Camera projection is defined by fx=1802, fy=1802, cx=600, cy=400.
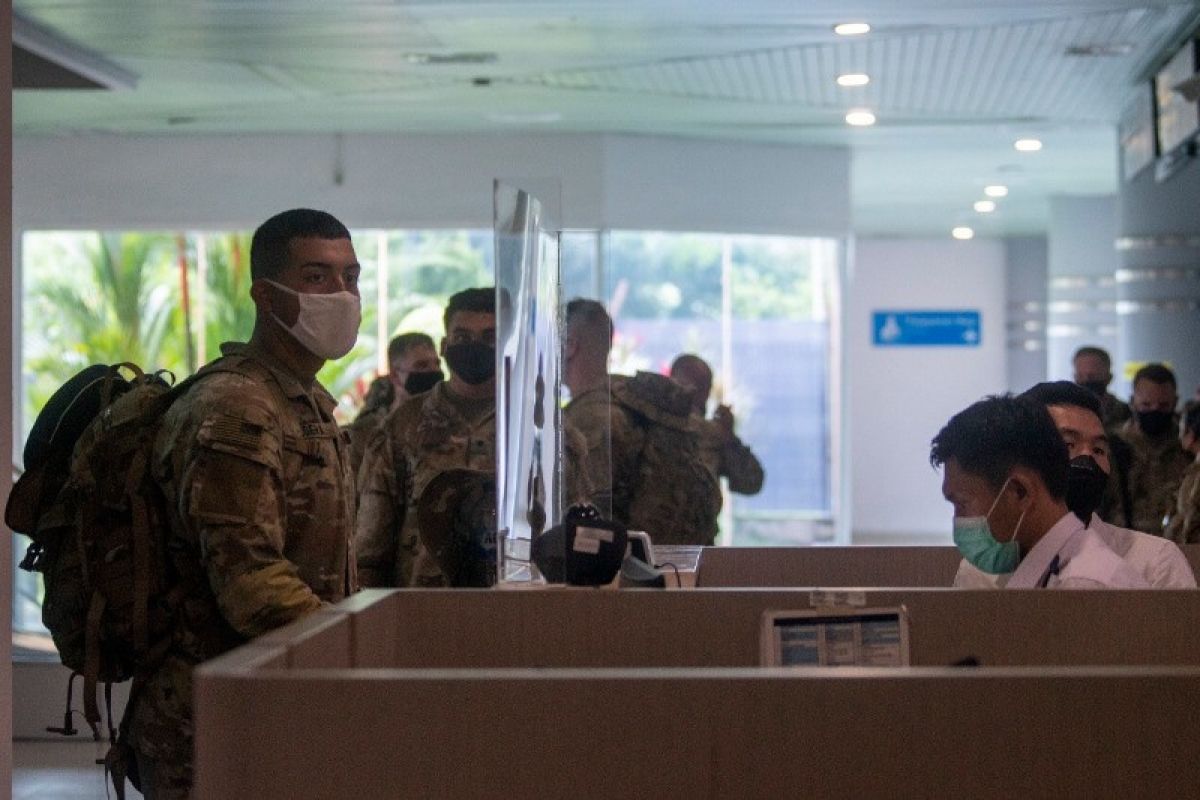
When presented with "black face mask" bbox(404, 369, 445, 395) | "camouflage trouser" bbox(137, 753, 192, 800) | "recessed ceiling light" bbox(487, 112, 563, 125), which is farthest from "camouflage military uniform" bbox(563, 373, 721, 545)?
"recessed ceiling light" bbox(487, 112, 563, 125)

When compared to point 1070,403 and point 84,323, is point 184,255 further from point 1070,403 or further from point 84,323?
point 1070,403

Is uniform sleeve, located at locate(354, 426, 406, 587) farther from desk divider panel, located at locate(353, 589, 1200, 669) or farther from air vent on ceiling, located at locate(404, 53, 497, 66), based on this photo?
air vent on ceiling, located at locate(404, 53, 497, 66)

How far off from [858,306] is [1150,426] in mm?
13704

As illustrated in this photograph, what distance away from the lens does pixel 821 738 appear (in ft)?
5.97

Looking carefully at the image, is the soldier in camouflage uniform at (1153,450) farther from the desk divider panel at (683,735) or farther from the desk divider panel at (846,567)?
the desk divider panel at (683,735)

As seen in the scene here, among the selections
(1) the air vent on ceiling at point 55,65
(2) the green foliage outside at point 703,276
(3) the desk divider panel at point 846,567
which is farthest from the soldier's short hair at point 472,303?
(2) the green foliage outside at point 703,276

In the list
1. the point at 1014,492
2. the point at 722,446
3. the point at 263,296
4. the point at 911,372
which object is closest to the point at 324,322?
the point at 263,296

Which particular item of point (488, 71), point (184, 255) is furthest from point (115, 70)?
point (184, 255)

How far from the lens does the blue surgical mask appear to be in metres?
3.27

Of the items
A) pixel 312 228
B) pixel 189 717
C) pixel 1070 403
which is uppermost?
pixel 312 228

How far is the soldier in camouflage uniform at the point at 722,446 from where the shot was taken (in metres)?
8.63

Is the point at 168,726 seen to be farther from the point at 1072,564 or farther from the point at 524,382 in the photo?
the point at 1072,564

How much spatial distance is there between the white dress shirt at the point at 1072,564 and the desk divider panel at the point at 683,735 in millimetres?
1262

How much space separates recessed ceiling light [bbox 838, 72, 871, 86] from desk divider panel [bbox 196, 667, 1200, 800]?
28.8ft
